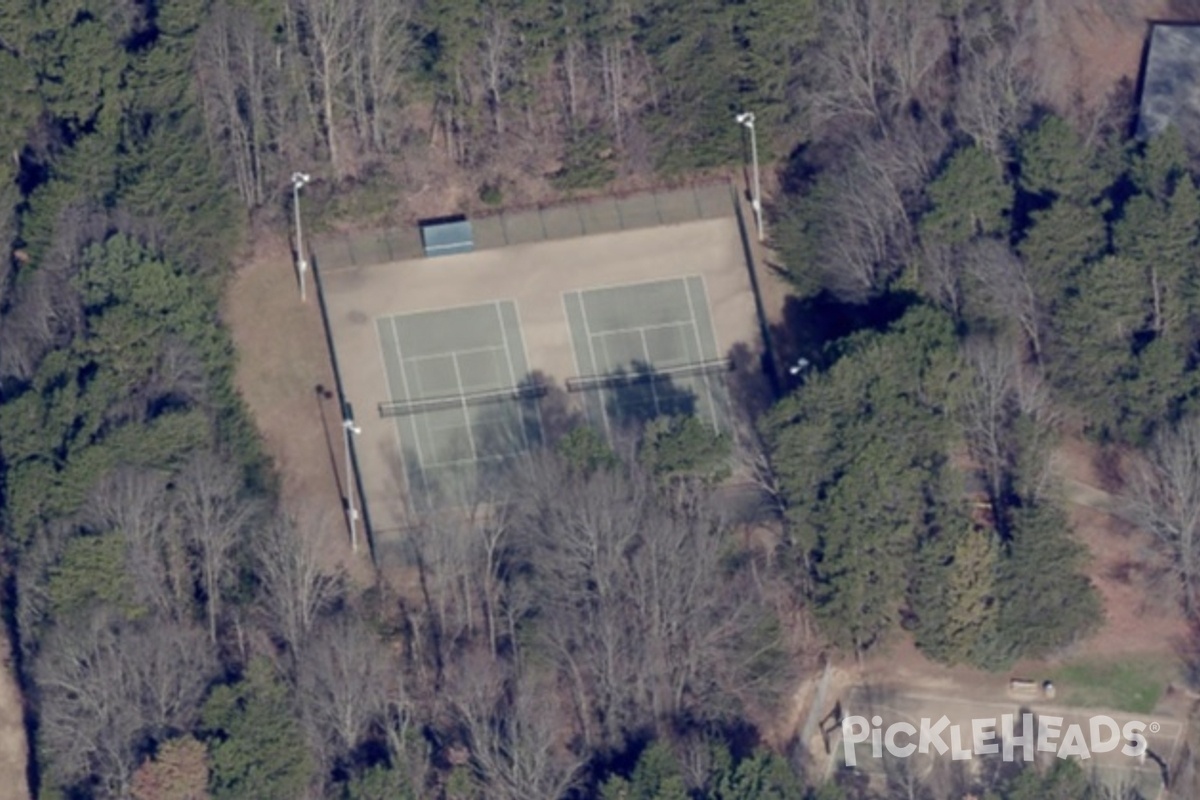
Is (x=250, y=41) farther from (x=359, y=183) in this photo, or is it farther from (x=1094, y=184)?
(x=1094, y=184)

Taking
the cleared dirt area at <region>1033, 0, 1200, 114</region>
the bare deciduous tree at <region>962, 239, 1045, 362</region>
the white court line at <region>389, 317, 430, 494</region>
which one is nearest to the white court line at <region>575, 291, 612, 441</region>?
the white court line at <region>389, 317, 430, 494</region>

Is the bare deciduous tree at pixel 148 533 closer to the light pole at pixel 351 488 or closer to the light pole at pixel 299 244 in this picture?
the light pole at pixel 351 488

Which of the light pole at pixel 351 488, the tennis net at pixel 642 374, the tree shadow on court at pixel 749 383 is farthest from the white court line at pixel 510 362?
the tree shadow on court at pixel 749 383

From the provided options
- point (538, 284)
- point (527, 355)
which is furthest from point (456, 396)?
point (538, 284)

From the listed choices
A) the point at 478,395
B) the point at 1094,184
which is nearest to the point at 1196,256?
the point at 1094,184

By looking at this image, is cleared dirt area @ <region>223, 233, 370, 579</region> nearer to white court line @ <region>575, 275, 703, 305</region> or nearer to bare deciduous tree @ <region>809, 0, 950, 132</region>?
white court line @ <region>575, 275, 703, 305</region>

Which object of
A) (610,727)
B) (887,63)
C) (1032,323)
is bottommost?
(610,727)
